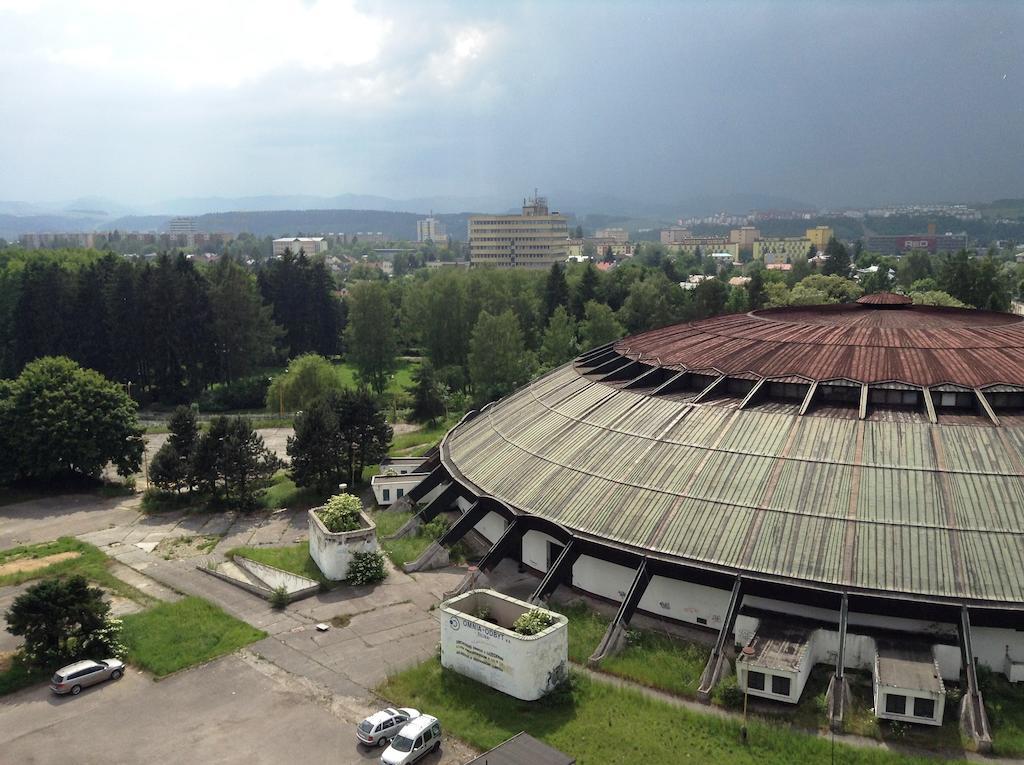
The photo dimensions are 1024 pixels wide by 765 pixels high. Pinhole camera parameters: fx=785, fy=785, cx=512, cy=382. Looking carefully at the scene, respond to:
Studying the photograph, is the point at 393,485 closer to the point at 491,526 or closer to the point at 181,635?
the point at 491,526

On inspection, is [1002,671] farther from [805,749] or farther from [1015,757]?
[805,749]

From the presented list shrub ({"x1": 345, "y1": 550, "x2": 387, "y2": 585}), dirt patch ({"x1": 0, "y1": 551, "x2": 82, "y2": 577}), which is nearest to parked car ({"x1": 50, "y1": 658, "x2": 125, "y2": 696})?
shrub ({"x1": 345, "y1": 550, "x2": 387, "y2": 585})

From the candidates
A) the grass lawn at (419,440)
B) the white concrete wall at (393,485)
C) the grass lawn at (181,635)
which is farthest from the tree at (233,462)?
the grass lawn at (419,440)

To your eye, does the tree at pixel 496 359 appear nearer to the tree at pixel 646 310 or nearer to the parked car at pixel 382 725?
the tree at pixel 646 310

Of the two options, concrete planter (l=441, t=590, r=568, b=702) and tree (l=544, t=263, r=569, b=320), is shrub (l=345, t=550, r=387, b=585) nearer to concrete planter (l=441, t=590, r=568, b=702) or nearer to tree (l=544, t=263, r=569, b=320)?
concrete planter (l=441, t=590, r=568, b=702)

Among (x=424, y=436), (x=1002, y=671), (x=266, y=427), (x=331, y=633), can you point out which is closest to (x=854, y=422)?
(x=1002, y=671)

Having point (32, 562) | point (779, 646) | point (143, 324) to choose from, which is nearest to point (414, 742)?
point (779, 646)
